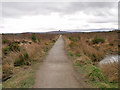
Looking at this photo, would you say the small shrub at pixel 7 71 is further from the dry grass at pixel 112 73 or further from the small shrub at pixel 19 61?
the dry grass at pixel 112 73

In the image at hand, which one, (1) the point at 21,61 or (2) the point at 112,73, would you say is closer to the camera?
(2) the point at 112,73

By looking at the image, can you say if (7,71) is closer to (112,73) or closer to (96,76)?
(96,76)

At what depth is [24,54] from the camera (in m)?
8.42

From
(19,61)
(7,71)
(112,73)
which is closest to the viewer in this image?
(112,73)

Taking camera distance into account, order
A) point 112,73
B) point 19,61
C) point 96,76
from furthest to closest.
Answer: point 19,61, point 96,76, point 112,73

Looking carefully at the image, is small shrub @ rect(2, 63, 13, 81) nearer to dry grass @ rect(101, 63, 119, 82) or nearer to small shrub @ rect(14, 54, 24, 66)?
small shrub @ rect(14, 54, 24, 66)

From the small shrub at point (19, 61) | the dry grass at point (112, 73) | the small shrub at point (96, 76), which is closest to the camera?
the dry grass at point (112, 73)

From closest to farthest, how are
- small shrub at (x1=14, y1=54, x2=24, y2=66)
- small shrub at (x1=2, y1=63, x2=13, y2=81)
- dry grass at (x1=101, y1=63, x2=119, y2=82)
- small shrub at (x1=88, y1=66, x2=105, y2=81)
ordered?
dry grass at (x1=101, y1=63, x2=119, y2=82)
small shrub at (x1=88, y1=66, x2=105, y2=81)
small shrub at (x1=2, y1=63, x2=13, y2=81)
small shrub at (x1=14, y1=54, x2=24, y2=66)

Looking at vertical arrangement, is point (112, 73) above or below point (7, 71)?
above

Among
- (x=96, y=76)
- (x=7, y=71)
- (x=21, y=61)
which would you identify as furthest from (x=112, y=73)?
(x=21, y=61)

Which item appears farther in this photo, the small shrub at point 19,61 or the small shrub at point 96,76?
the small shrub at point 19,61

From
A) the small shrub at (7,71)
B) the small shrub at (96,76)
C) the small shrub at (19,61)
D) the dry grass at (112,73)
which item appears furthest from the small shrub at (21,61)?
the dry grass at (112,73)

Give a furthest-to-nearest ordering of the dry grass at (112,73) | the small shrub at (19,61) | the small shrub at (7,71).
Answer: the small shrub at (19,61)
the small shrub at (7,71)
the dry grass at (112,73)

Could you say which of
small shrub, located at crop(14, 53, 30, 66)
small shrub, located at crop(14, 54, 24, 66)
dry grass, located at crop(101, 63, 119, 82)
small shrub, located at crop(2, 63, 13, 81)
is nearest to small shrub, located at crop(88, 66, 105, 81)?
dry grass, located at crop(101, 63, 119, 82)
